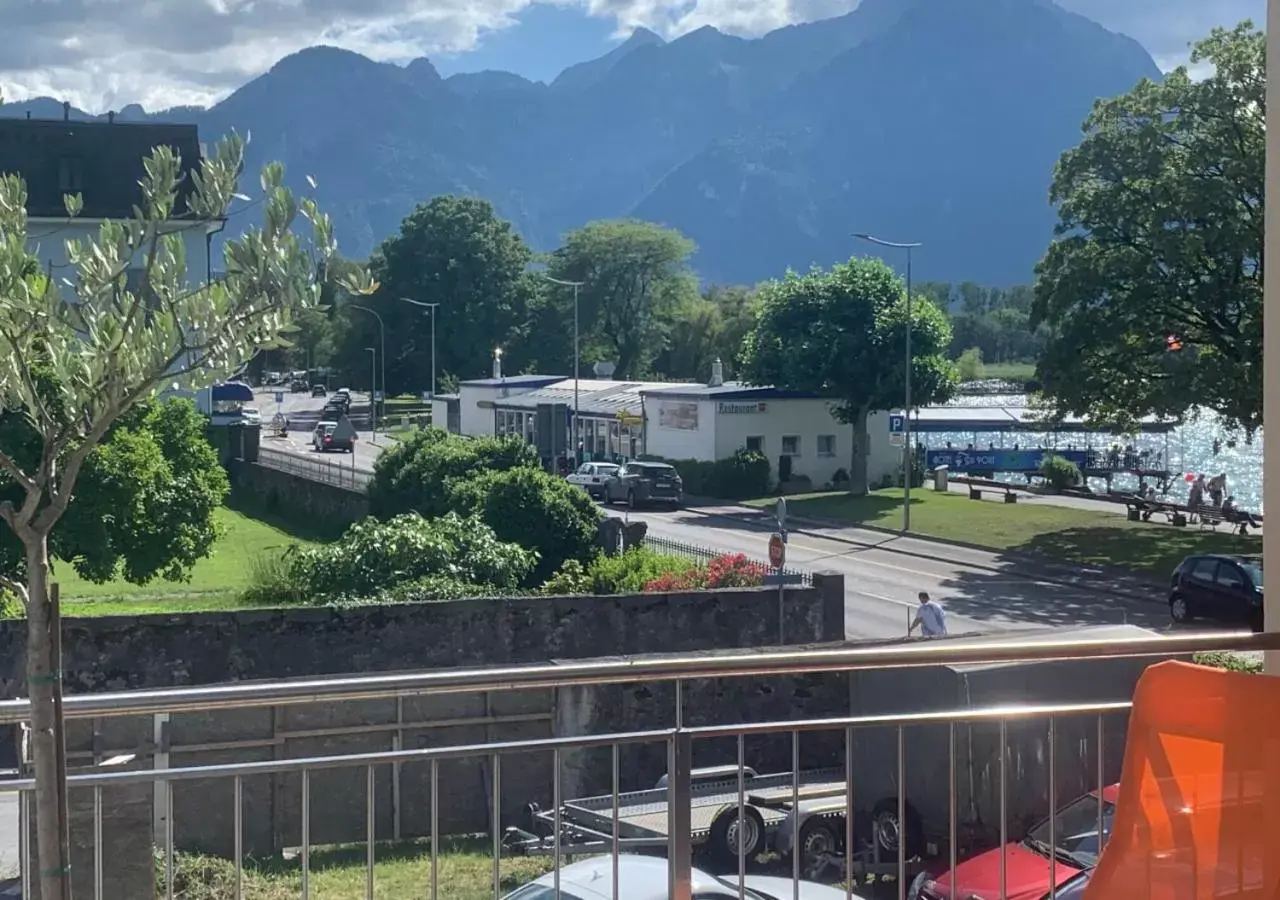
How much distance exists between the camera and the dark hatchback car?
25625 mm

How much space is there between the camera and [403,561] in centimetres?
2366

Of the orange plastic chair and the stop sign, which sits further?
the stop sign

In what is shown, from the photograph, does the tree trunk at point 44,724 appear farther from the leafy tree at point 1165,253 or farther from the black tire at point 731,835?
the leafy tree at point 1165,253

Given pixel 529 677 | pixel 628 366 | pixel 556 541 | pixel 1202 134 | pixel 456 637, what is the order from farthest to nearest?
pixel 628 366 < pixel 1202 134 < pixel 556 541 < pixel 456 637 < pixel 529 677

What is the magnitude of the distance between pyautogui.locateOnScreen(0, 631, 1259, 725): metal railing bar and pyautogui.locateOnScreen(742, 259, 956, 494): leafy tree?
44461mm

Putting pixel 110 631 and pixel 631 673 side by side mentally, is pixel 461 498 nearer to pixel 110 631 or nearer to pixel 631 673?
pixel 110 631

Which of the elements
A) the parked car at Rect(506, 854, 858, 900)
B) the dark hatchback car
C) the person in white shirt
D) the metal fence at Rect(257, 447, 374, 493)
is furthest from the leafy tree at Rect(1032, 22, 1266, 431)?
the parked car at Rect(506, 854, 858, 900)

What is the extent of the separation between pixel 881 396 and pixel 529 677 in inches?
1825

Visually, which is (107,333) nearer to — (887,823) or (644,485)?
(887,823)

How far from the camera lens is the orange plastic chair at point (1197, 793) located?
383cm

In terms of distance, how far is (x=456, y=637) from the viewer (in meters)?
20.1

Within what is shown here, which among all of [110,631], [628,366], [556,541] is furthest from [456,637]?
[628,366]

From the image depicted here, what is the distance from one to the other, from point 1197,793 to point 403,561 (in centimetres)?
2039

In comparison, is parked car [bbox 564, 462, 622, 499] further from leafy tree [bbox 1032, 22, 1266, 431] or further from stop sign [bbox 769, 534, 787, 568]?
stop sign [bbox 769, 534, 787, 568]
